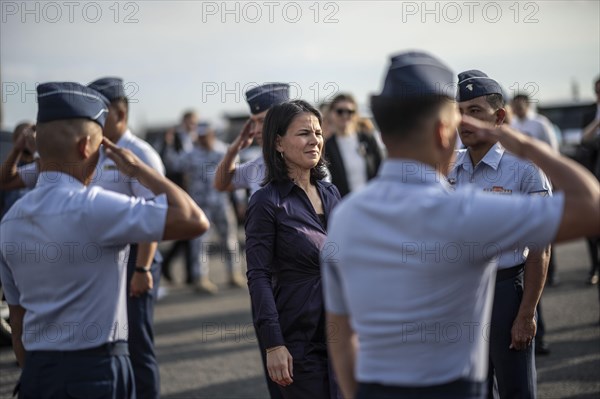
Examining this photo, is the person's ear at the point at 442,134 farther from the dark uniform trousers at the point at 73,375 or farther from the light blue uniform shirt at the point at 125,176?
the light blue uniform shirt at the point at 125,176

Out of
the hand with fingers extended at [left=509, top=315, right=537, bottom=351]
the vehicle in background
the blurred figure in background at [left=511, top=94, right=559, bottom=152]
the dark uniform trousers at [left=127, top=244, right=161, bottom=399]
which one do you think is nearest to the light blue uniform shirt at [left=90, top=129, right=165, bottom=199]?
the dark uniform trousers at [left=127, top=244, right=161, bottom=399]

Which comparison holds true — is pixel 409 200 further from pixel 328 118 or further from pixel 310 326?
pixel 328 118

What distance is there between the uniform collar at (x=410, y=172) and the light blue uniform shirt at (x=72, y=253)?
0.98 m

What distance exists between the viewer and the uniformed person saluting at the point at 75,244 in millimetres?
2988

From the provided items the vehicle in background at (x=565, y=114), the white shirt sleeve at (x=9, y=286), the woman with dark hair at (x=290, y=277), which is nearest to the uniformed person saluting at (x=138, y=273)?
the woman with dark hair at (x=290, y=277)

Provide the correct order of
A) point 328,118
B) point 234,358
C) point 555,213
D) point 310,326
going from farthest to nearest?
point 328,118, point 234,358, point 310,326, point 555,213

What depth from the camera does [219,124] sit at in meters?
21.0

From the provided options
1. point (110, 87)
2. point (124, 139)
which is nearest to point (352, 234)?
point (124, 139)

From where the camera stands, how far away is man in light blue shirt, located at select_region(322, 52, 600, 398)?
232 centimetres

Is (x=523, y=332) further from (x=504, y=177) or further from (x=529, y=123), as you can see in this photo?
(x=529, y=123)

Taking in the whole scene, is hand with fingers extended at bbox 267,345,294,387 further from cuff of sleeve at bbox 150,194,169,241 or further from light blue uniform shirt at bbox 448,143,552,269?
light blue uniform shirt at bbox 448,143,552,269

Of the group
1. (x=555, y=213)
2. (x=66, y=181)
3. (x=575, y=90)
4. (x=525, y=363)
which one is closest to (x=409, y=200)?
(x=555, y=213)

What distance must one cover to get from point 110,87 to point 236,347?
11.3 ft

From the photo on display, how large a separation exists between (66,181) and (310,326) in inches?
58.0
